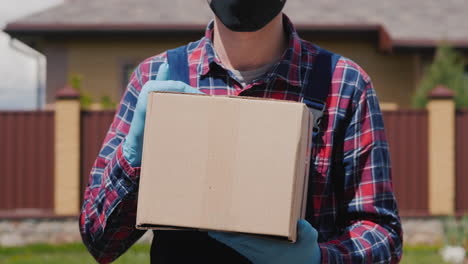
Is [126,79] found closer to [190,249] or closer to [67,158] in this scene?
[67,158]

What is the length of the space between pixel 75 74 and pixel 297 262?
12.8m

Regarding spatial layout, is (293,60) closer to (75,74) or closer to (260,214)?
(260,214)

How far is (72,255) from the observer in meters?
8.56

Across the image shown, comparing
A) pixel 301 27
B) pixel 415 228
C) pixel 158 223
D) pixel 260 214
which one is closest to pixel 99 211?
pixel 158 223

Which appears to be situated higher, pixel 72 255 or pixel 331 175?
pixel 331 175

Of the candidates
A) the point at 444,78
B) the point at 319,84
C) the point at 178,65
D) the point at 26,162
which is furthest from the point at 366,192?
the point at 444,78

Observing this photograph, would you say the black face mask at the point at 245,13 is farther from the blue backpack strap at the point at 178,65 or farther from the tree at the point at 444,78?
the tree at the point at 444,78

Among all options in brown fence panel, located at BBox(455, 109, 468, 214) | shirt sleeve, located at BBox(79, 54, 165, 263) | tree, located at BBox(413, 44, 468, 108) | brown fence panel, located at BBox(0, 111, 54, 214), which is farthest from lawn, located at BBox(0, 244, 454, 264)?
shirt sleeve, located at BBox(79, 54, 165, 263)

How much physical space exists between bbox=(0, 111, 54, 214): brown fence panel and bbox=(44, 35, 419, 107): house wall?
3.30m

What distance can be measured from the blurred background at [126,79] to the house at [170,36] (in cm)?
2

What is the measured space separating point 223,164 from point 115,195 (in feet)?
1.03

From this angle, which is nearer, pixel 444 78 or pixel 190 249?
pixel 190 249

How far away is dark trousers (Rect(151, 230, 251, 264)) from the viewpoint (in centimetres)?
190

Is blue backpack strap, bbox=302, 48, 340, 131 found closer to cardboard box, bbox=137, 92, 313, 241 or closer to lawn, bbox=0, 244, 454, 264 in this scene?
cardboard box, bbox=137, 92, 313, 241
